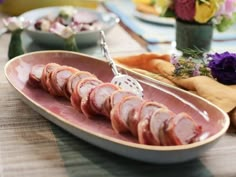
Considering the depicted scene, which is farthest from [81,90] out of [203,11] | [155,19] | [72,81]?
[155,19]

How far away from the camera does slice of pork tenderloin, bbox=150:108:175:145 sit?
0.68 m

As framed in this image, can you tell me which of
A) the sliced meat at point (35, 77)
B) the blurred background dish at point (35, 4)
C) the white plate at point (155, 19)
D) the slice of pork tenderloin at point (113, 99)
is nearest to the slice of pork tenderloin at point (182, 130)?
the slice of pork tenderloin at point (113, 99)

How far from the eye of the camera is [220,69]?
2.97 feet

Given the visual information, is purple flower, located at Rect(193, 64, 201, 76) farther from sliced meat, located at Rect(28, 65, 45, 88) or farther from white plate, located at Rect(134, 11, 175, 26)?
white plate, located at Rect(134, 11, 175, 26)

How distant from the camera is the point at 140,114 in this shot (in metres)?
0.72

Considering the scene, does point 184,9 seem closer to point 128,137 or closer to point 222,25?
Result: point 222,25

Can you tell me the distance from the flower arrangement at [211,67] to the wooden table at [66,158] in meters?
0.12

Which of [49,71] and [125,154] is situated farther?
[49,71]

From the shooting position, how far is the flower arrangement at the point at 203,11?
1107 mm

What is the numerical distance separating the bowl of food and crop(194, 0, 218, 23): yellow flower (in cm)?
28

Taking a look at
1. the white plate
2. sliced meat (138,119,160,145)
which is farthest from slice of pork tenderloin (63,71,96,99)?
the white plate

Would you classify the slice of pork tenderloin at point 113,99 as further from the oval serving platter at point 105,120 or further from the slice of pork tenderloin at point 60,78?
the slice of pork tenderloin at point 60,78

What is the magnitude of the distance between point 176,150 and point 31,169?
220 mm

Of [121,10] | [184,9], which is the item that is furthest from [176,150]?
[121,10]
